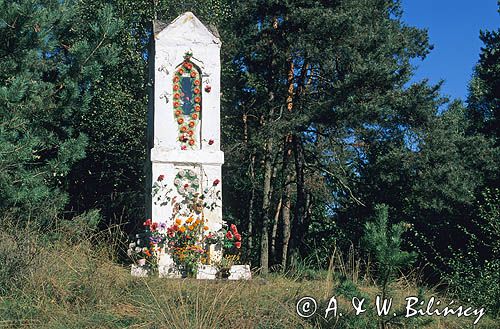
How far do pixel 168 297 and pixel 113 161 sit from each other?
1172 centimetres

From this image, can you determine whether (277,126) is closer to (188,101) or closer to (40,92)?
(188,101)

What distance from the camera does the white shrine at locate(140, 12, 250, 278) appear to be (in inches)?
418

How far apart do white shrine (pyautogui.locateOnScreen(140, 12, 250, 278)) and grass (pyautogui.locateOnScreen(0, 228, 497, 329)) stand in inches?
79.4

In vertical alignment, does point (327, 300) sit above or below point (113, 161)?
below

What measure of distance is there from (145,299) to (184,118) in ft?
12.7

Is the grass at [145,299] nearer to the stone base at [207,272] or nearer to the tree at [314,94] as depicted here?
the stone base at [207,272]

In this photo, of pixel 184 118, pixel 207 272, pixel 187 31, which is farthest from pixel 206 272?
pixel 187 31

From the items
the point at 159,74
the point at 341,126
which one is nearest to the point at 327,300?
the point at 159,74

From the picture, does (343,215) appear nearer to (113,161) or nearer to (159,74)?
(113,161)

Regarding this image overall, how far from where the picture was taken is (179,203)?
1060cm

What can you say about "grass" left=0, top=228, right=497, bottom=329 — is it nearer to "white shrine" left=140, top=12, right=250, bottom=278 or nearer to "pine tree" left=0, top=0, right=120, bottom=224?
"white shrine" left=140, top=12, right=250, bottom=278

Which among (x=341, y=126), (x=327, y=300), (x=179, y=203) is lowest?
(x=327, y=300)

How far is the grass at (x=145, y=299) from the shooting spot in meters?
7.32

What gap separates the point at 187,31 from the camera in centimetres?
1109
